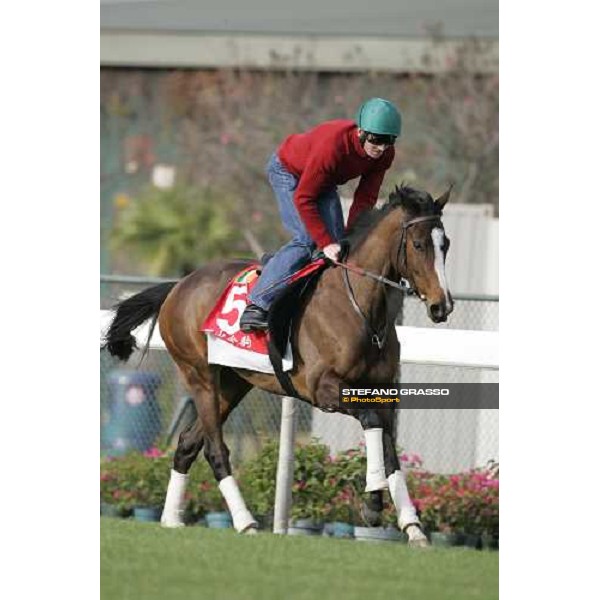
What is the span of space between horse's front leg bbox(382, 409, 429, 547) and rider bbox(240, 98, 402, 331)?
806 mm

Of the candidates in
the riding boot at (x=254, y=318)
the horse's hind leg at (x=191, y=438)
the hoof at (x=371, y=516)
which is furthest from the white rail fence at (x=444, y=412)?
the hoof at (x=371, y=516)

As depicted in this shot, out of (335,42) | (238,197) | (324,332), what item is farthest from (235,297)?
(238,197)

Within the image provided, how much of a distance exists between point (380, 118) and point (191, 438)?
1.94m

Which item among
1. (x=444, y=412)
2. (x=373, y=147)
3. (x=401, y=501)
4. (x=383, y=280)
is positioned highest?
(x=373, y=147)

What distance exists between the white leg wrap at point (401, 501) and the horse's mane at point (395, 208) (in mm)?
1030

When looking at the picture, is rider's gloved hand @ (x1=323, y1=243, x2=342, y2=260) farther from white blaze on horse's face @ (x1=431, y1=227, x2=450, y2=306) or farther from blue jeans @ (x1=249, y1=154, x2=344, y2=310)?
white blaze on horse's face @ (x1=431, y1=227, x2=450, y2=306)

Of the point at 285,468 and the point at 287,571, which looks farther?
the point at 285,468

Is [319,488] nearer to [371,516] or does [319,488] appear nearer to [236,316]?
[236,316]

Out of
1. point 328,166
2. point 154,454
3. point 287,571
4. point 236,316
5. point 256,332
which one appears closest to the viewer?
point 287,571

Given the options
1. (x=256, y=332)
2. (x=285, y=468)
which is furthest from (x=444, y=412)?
(x=256, y=332)

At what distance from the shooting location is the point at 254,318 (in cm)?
709

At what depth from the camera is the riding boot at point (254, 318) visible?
7.07 m

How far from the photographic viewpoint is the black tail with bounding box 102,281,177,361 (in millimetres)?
7777
